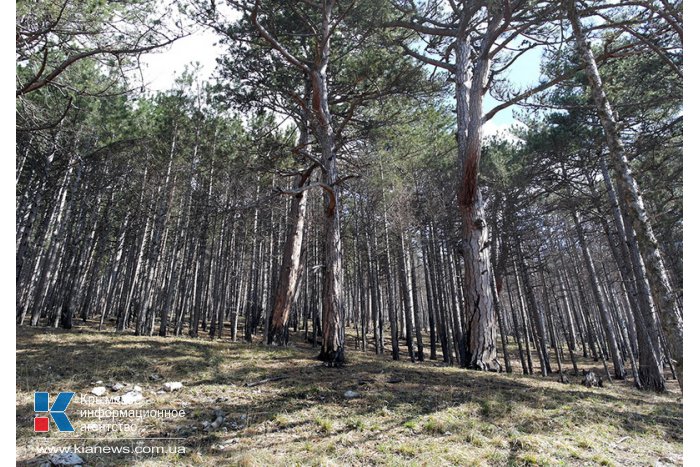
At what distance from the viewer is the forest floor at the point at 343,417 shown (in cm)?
382

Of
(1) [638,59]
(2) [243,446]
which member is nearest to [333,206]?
(2) [243,446]

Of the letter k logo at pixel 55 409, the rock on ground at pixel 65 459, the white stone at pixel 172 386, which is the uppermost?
the white stone at pixel 172 386

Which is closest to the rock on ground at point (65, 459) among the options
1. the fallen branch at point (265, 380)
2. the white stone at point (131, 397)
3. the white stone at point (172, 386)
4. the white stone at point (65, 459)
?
the white stone at point (65, 459)

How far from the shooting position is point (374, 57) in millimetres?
9453

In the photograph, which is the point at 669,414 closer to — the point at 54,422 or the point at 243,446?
the point at 243,446

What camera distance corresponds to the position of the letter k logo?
14.1 ft

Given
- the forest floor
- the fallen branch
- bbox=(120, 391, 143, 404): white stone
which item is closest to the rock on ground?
the forest floor

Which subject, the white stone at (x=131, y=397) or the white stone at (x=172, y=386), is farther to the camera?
the white stone at (x=172, y=386)

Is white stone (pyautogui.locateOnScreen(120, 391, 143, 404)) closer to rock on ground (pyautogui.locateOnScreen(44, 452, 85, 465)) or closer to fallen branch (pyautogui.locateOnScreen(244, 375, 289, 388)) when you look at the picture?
rock on ground (pyautogui.locateOnScreen(44, 452, 85, 465))

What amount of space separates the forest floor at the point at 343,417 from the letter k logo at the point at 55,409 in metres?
0.08

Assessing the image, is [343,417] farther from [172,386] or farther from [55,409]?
[55,409]

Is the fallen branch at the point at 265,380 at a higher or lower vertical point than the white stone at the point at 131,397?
higher

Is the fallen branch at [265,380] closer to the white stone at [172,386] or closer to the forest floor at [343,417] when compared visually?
the forest floor at [343,417]

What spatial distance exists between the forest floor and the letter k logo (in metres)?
0.08
